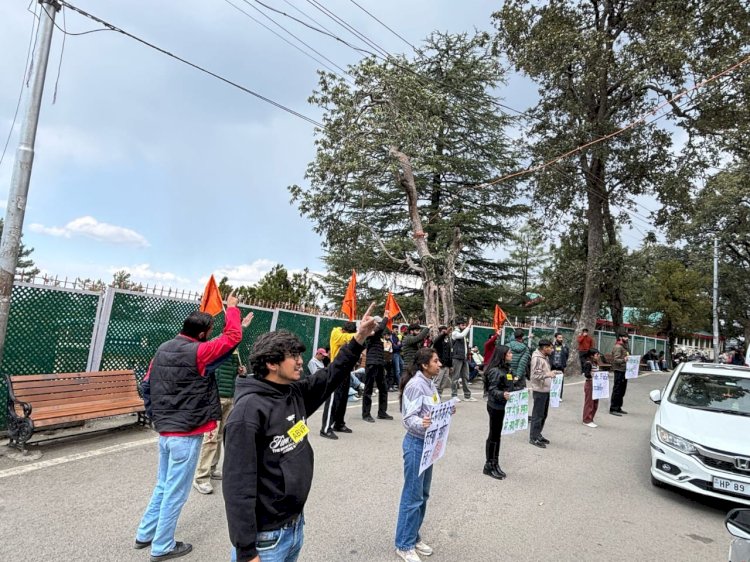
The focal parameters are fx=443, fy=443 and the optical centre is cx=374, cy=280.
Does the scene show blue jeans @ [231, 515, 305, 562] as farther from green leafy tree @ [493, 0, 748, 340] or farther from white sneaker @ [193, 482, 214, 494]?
green leafy tree @ [493, 0, 748, 340]

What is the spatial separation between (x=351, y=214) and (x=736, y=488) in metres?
17.7

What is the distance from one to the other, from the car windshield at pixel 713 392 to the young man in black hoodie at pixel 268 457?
5.90 metres

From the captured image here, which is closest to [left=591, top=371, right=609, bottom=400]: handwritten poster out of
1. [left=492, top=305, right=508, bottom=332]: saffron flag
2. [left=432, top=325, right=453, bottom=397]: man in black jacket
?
[left=432, top=325, right=453, bottom=397]: man in black jacket

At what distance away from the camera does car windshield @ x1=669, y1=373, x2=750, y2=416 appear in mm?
5768

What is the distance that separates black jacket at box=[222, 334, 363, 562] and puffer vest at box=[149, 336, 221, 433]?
1.50 meters

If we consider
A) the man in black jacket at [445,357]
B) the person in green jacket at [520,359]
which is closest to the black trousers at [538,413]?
the person in green jacket at [520,359]

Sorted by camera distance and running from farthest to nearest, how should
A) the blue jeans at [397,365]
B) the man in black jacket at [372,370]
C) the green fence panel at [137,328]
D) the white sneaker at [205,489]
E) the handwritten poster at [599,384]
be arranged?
the blue jeans at [397,365] < the handwritten poster at [599,384] < the man in black jacket at [372,370] < the green fence panel at [137,328] < the white sneaker at [205,489]

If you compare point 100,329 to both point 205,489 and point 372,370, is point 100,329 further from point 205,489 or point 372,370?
point 372,370

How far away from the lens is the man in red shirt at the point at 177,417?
10.8 feet

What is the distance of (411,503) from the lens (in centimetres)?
352

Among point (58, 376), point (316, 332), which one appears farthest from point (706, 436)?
point (316, 332)

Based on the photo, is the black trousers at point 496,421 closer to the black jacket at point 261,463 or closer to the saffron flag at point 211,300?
the black jacket at point 261,463

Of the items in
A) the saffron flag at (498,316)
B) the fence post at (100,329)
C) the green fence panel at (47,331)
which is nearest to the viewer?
the green fence panel at (47,331)

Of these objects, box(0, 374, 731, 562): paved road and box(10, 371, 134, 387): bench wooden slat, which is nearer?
box(0, 374, 731, 562): paved road
